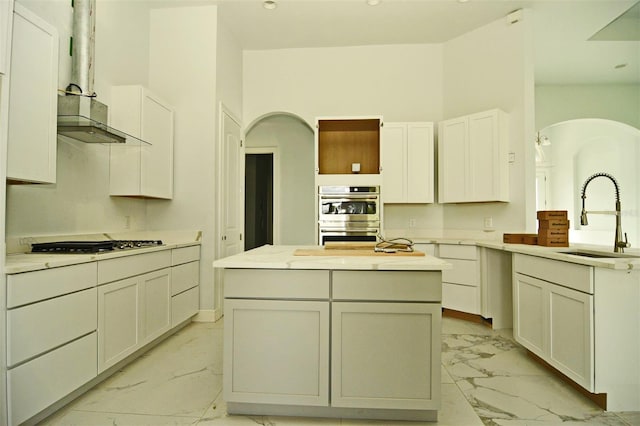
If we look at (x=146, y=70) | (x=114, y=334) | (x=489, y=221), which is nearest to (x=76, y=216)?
(x=114, y=334)

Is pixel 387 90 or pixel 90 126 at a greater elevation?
pixel 387 90

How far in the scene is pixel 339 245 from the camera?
2.34 m

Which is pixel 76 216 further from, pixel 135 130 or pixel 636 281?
pixel 636 281

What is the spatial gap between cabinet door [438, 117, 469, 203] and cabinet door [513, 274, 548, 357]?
1.39m

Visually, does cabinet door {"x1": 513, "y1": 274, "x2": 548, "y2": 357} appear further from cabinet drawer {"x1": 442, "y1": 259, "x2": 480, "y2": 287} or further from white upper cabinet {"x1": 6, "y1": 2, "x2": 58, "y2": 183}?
white upper cabinet {"x1": 6, "y1": 2, "x2": 58, "y2": 183}

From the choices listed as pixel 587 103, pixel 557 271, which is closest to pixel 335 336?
pixel 557 271

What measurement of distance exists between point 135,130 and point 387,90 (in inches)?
120

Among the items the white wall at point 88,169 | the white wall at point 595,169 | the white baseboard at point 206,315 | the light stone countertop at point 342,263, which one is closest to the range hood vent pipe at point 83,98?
the white wall at point 88,169

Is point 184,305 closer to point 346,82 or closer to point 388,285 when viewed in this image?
point 388,285

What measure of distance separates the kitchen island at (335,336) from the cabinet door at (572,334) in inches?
37.7

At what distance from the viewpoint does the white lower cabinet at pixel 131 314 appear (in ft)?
7.17

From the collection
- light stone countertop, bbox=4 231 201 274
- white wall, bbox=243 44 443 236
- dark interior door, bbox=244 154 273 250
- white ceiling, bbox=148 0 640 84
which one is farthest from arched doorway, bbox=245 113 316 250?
light stone countertop, bbox=4 231 201 274

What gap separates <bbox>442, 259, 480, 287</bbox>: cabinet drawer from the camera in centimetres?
364

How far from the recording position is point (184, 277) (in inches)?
130
